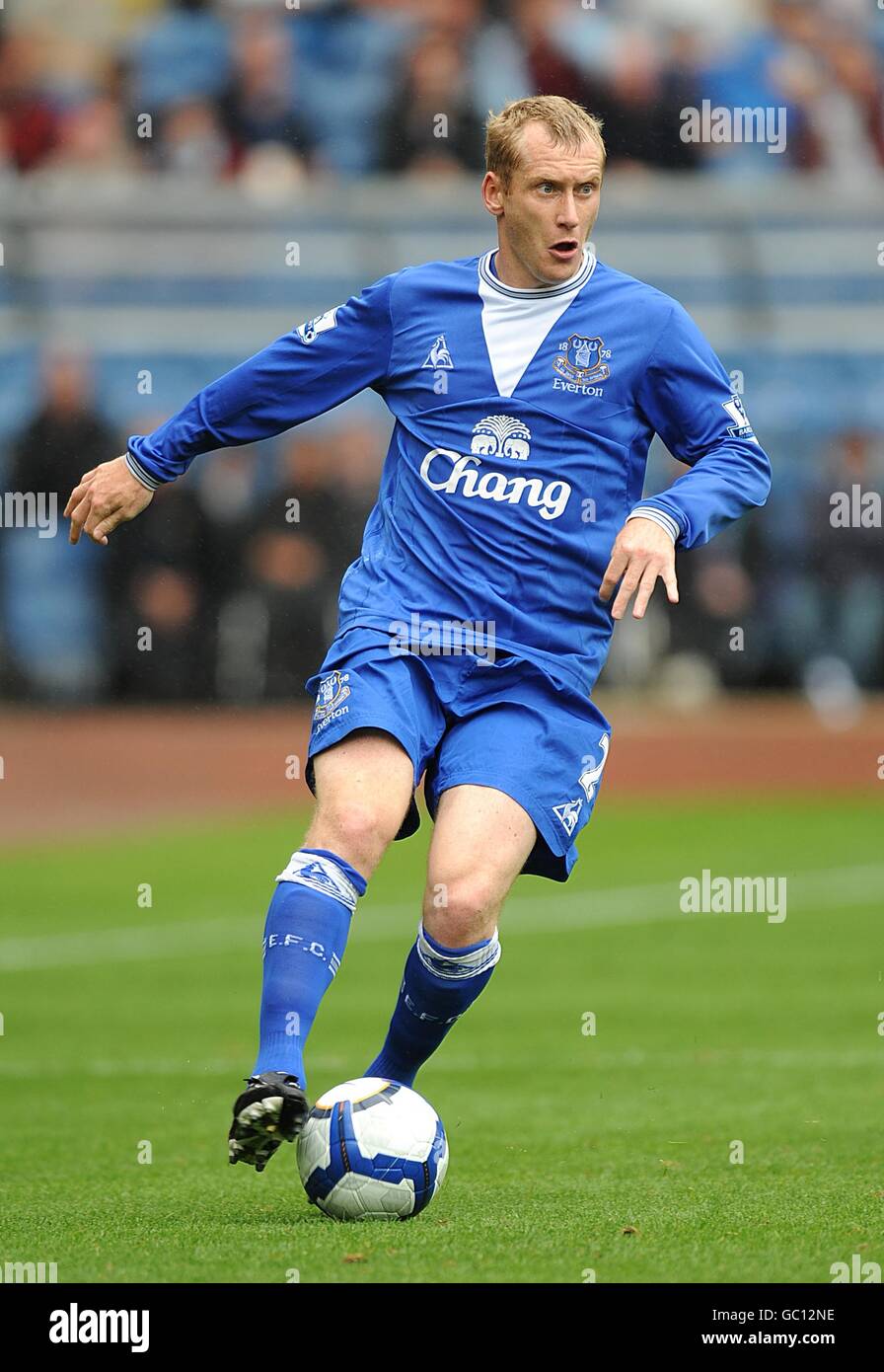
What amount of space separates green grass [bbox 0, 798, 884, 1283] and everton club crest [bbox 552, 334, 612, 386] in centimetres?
200

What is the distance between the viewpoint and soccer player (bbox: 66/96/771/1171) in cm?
509

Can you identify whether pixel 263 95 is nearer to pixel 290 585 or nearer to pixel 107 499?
pixel 290 585

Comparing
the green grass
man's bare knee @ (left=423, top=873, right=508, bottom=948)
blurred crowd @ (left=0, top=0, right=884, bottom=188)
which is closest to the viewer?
the green grass

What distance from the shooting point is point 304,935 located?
484 cm

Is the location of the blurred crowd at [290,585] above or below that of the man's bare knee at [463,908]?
above

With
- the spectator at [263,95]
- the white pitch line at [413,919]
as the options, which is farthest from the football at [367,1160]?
the spectator at [263,95]

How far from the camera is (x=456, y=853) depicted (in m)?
4.98

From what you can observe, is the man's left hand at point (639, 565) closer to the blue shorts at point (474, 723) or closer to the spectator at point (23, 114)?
the blue shorts at point (474, 723)

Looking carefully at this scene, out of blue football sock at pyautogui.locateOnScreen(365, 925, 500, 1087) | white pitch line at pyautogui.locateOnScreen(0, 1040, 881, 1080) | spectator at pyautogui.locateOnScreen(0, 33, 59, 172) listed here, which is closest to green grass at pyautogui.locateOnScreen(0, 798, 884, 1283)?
white pitch line at pyautogui.locateOnScreen(0, 1040, 881, 1080)

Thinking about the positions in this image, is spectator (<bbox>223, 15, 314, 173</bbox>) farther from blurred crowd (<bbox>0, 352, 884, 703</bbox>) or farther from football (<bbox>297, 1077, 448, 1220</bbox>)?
football (<bbox>297, 1077, 448, 1220</bbox>)

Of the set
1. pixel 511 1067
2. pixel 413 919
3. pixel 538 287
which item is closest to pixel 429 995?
pixel 538 287

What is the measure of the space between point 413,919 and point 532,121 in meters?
7.59

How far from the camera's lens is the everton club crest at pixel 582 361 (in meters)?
5.39

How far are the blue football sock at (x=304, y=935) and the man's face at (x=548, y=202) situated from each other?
158 cm
